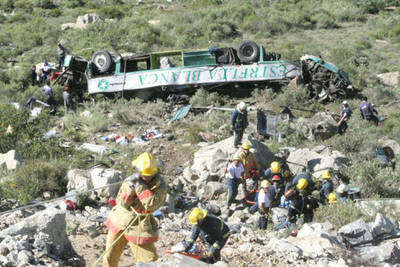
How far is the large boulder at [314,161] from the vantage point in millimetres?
9266

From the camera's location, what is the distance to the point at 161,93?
13570 mm

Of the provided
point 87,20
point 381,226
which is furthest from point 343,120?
point 87,20

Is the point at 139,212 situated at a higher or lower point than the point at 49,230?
higher

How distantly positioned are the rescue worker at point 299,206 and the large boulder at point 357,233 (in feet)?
3.61

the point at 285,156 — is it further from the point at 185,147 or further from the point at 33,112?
the point at 33,112

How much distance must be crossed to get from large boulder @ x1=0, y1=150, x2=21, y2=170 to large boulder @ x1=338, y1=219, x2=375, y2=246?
640cm

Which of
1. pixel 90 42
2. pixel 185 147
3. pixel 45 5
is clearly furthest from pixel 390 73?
pixel 45 5

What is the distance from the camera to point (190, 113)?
12594 millimetres

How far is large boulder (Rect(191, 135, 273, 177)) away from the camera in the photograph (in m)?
9.20

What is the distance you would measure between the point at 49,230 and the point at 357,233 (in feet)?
14.4

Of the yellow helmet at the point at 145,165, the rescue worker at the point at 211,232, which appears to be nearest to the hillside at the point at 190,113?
the rescue worker at the point at 211,232

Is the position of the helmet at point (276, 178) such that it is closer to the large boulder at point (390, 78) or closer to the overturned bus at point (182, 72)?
the overturned bus at point (182, 72)

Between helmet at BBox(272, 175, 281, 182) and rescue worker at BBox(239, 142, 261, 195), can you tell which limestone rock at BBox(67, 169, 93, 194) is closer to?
rescue worker at BBox(239, 142, 261, 195)

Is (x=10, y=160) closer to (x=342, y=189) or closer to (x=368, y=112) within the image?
(x=342, y=189)
